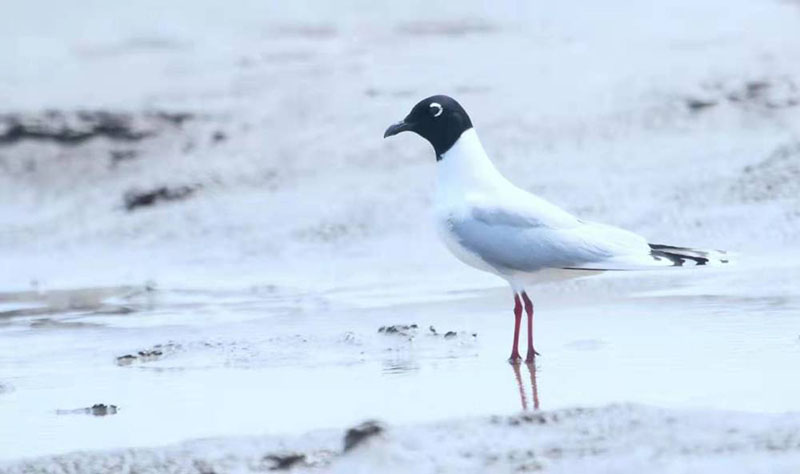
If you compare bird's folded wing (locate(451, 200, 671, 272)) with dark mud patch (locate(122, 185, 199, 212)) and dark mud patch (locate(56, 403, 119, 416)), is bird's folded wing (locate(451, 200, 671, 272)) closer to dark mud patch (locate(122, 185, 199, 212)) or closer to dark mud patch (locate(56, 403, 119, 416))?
dark mud patch (locate(56, 403, 119, 416))

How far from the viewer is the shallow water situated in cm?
652

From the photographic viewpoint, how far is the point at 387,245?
11.2m

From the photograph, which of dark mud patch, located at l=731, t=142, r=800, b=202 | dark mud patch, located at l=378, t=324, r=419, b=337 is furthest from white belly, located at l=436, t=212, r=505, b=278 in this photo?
dark mud patch, located at l=731, t=142, r=800, b=202

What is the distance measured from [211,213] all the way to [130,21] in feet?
26.1

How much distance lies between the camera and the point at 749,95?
1304cm

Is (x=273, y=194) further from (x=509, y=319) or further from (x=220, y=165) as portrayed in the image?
(x=509, y=319)

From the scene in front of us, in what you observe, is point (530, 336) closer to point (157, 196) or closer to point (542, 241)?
point (542, 241)

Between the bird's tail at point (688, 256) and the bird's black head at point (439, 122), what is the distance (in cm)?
111

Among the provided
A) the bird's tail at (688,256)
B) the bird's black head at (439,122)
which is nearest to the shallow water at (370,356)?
the bird's tail at (688,256)

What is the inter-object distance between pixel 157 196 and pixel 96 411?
6.31 metres

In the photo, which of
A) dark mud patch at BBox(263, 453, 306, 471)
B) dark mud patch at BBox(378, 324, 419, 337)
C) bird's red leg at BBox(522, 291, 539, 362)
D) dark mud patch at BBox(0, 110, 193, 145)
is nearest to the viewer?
dark mud patch at BBox(263, 453, 306, 471)

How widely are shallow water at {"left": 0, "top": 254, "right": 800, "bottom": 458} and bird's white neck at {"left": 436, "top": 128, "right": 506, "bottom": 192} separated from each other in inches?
26.9

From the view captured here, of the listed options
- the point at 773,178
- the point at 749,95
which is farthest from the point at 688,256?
the point at 749,95

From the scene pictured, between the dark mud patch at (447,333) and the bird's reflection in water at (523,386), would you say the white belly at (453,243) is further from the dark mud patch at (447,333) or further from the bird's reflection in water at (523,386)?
the bird's reflection in water at (523,386)
